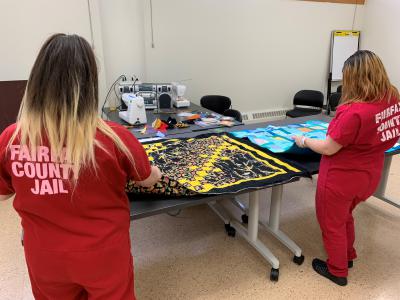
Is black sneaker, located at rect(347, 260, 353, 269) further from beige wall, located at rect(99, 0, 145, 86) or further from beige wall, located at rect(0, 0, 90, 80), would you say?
beige wall, located at rect(0, 0, 90, 80)

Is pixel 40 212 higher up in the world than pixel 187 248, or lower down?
higher up

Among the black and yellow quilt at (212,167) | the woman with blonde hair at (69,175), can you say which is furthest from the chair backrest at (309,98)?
the woman with blonde hair at (69,175)

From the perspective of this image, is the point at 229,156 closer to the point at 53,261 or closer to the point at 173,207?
the point at 173,207

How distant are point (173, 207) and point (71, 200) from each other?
50 centimetres

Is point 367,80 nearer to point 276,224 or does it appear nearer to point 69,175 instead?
point 276,224

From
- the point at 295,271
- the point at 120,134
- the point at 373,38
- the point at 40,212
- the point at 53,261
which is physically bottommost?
the point at 295,271

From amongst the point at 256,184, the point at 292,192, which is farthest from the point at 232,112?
the point at 256,184

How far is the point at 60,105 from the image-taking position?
37.6 inches

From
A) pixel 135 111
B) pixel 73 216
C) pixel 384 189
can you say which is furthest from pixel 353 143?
pixel 135 111

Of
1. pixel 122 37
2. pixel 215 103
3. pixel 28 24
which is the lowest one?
pixel 215 103

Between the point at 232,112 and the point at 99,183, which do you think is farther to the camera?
the point at 232,112

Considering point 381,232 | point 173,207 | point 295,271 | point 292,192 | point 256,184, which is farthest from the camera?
point 292,192

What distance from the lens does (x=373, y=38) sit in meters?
5.04

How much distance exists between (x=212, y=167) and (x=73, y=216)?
852mm
